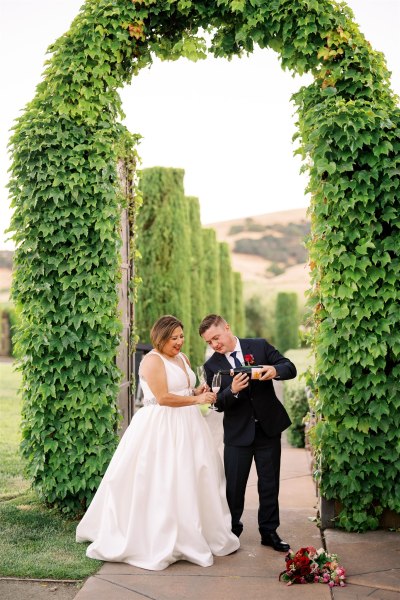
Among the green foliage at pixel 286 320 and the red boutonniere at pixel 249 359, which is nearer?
the red boutonniere at pixel 249 359

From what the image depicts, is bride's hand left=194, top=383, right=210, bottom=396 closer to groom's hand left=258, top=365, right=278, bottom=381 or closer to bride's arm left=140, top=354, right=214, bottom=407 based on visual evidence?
bride's arm left=140, top=354, right=214, bottom=407

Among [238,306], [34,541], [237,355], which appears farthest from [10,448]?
[238,306]

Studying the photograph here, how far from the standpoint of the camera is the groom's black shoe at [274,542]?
590 cm

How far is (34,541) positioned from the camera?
613 centimetres

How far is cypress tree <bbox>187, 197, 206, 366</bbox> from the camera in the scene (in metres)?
20.6

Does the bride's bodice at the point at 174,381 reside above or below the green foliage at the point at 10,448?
above

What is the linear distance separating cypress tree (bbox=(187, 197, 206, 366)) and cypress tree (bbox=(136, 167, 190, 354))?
7.93ft

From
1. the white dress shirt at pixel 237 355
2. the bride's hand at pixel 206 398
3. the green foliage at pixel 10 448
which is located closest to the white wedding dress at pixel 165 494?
the bride's hand at pixel 206 398

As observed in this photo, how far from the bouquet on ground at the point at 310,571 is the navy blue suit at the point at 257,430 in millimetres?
758

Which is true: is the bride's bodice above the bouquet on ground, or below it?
above

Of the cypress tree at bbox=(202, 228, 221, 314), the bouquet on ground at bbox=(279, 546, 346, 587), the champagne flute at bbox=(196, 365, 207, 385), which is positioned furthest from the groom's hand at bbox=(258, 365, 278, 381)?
the cypress tree at bbox=(202, 228, 221, 314)

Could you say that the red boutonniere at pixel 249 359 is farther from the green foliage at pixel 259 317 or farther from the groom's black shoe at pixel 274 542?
the green foliage at pixel 259 317

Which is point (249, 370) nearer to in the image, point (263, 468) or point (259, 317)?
point (263, 468)

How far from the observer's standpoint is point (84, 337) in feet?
22.4
